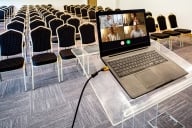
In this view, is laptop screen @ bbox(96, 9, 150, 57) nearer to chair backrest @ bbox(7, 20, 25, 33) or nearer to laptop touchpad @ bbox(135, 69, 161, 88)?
laptop touchpad @ bbox(135, 69, 161, 88)

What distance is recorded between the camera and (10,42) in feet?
10.7

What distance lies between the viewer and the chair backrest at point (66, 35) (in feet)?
12.1

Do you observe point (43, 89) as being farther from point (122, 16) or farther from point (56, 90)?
point (122, 16)

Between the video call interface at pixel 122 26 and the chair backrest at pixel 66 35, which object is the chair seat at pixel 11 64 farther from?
the video call interface at pixel 122 26

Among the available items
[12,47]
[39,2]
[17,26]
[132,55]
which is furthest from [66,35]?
[39,2]

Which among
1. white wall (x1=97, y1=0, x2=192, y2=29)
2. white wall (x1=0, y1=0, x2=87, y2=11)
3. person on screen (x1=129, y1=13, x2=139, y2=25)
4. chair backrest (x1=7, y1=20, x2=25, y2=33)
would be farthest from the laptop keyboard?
white wall (x1=0, y1=0, x2=87, y2=11)

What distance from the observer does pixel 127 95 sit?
36.6 inches

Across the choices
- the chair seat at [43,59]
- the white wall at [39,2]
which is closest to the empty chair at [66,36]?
the chair seat at [43,59]

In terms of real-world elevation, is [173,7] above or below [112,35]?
above

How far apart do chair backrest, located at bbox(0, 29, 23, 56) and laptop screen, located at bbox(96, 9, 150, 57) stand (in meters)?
2.58

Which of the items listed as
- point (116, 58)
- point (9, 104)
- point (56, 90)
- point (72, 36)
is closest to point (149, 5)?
point (72, 36)

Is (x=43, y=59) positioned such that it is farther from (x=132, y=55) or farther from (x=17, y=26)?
(x=132, y=55)

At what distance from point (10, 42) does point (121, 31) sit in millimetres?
2651

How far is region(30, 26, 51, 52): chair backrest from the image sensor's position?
11.1 ft
